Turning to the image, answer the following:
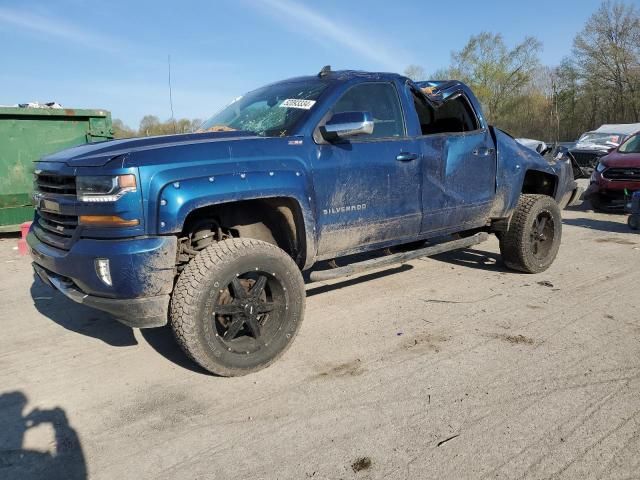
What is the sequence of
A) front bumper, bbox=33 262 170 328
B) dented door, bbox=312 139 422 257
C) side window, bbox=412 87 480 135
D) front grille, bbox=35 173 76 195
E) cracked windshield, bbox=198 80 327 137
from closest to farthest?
front bumper, bbox=33 262 170 328 < front grille, bbox=35 173 76 195 < dented door, bbox=312 139 422 257 < cracked windshield, bbox=198 80 327 137 < side window, bbox=412 87 480 135

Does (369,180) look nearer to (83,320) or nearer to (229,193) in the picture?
(229,193)

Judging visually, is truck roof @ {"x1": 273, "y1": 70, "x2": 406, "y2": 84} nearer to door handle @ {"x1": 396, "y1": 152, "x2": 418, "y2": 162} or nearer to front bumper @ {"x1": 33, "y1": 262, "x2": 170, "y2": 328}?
door handle @ {"x1": 396, "y1": 152, "x2": 418, "y2": 162}

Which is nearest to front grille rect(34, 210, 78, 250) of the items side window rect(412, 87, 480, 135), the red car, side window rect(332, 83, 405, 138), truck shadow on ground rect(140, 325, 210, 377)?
truck shadow on ground rect(140, 325, 210, 377)

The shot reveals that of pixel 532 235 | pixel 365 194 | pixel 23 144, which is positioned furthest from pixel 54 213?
pixel 23 144

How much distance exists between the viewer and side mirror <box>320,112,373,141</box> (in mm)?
3380

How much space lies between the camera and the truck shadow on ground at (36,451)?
231 centimetres

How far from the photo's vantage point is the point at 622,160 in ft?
32.9

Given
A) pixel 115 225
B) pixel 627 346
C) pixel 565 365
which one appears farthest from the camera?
pixel 627 346

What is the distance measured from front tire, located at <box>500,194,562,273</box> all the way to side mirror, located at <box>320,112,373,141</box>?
2.57 meters

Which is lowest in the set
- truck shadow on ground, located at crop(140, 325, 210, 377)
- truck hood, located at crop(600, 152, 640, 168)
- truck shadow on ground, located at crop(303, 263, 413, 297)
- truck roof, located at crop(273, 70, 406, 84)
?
truck shadow on ground, located at crop(140, 325, 210, 377)

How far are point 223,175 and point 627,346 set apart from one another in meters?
3.02

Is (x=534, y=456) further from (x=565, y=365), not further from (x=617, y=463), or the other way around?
(x=565, y=365)

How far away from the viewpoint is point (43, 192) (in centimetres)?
331

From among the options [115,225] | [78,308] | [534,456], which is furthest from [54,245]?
[534,456]
